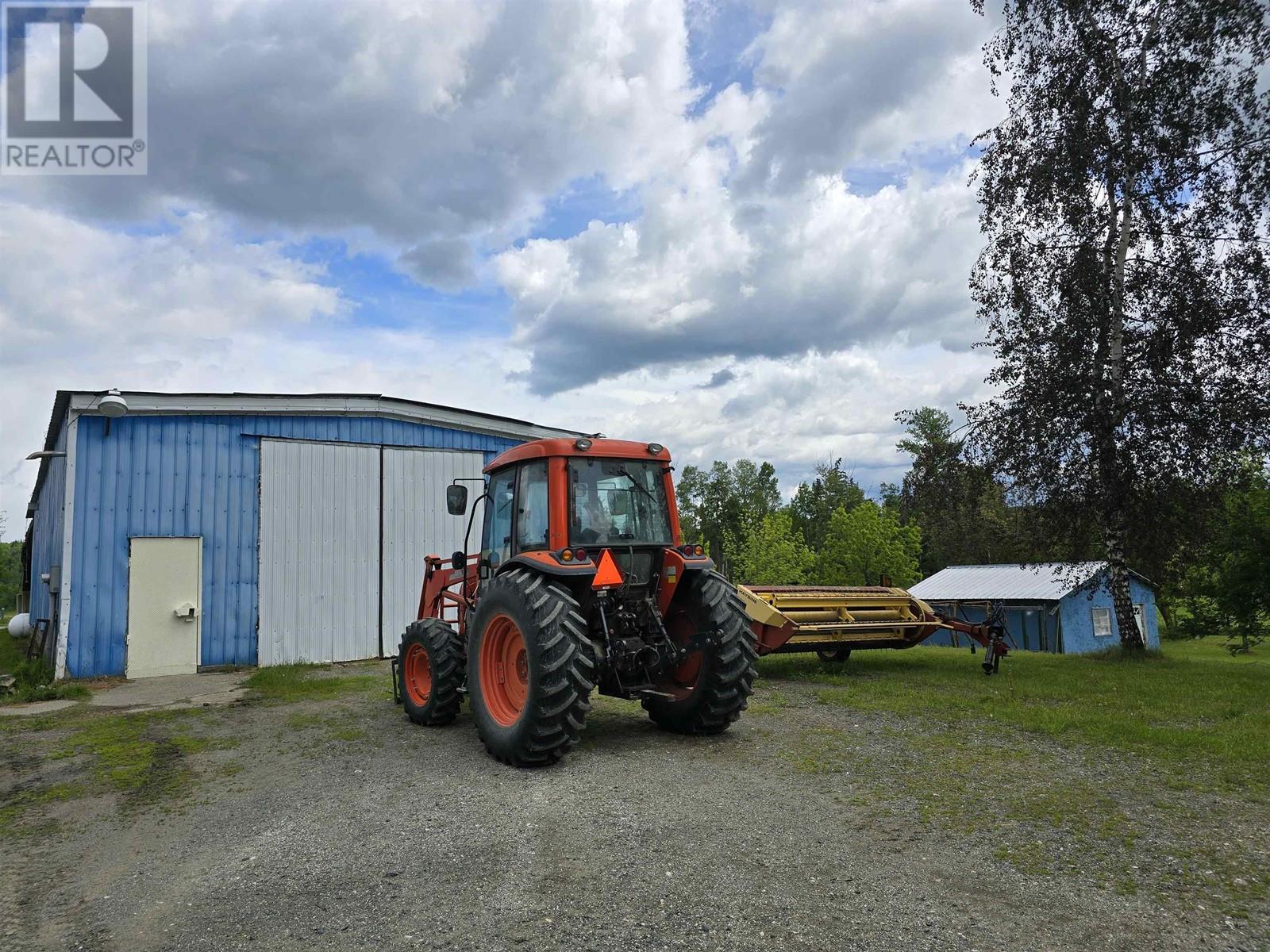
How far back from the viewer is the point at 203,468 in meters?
12.7

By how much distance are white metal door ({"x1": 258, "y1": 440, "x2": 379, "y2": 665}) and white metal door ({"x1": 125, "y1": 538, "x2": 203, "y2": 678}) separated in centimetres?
96

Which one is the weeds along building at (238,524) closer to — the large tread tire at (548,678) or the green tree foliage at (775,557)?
the large tread tire at (548,678)

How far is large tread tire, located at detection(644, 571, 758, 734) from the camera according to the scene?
265 inches

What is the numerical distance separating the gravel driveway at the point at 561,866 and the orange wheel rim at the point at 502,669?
42 cm

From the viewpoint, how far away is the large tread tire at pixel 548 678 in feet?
19.3

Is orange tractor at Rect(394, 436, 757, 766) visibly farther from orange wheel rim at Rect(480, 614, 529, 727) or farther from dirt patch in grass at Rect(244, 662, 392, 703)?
dirt patch in grass at Rect(244, 662, 392, 703)

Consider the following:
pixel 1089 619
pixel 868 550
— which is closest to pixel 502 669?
pixel 1089 619

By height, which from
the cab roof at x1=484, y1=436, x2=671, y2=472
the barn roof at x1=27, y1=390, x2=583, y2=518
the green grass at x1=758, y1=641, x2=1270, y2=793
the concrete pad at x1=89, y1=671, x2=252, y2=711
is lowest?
the green grass at x1=758, y1=641, x2=1270, y2=793

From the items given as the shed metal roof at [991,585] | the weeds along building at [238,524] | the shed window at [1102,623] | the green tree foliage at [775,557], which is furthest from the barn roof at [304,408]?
the green tree foliage at [775,557]

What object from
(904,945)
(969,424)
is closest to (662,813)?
(904,945)

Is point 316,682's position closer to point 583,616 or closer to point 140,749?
point 140,749

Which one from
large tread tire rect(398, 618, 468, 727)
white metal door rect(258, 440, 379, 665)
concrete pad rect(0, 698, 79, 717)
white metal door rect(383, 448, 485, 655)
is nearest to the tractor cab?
large tread tire rect(398, 618, 468, 727)

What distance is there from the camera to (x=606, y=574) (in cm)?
→ 654

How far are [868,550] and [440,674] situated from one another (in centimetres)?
3530
